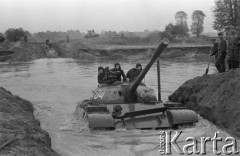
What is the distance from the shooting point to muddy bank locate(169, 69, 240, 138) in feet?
43.5

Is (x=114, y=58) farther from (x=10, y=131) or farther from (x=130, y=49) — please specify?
(x=10, y=131)

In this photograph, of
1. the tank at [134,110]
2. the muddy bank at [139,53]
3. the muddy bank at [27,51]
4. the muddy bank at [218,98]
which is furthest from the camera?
the muddy bank at [139,53]

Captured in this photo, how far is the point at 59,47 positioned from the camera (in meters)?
70.9

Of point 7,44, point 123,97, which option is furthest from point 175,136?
point 7,44

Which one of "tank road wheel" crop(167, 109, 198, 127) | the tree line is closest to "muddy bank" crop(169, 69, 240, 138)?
"tank road wheel" crop(167, 109, 198, 127)

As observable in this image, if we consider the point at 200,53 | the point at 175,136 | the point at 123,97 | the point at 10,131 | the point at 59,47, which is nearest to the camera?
the point at 10,131

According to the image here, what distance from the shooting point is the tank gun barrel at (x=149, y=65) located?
41.2 ft

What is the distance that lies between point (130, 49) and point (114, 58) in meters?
3.86

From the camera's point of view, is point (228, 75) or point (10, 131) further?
point (228, 75)

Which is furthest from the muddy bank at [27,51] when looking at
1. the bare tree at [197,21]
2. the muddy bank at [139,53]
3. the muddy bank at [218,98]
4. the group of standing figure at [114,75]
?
the muddy bank at [218,98]

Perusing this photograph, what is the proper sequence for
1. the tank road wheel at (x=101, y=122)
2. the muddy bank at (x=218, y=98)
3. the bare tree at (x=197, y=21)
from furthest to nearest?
1. the bare tree at (x=197, y=21)
2. the muddy bank at (x=218, y=98)
3. the tank road wheel at (x=101, y=122)

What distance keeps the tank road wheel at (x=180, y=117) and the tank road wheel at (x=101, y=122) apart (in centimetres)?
198

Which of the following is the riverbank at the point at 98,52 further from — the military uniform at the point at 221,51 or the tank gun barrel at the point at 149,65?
the tank gun barrel at the point at 149,65

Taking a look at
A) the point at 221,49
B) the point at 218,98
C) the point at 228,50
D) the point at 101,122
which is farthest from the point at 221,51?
the point at 101,122
